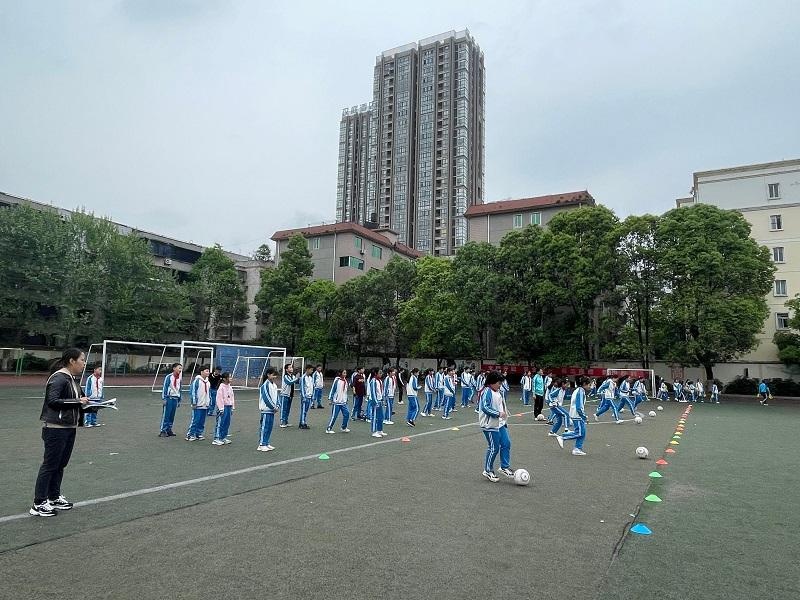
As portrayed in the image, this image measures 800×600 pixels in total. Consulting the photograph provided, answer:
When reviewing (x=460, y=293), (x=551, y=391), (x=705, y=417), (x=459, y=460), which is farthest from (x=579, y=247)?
(x=459, y=460)

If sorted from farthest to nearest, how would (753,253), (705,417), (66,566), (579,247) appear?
(579,247)
(753,253)
(705,417)
(66,566)

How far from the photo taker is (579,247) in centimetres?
3722

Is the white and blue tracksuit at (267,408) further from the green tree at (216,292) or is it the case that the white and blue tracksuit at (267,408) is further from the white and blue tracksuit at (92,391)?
the green tree at (216,292)

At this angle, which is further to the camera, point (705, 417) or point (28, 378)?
point (28, 378)

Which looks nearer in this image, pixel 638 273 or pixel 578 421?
pixel 578 421

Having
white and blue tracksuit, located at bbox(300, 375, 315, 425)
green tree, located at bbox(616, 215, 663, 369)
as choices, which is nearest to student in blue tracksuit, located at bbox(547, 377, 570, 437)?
white and blue tracksuit, located at bbox(300, 375, 315, 425)

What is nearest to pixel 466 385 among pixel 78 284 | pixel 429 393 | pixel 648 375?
pixel 429 393

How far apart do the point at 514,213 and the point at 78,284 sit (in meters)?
36.9

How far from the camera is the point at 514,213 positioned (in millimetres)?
51344

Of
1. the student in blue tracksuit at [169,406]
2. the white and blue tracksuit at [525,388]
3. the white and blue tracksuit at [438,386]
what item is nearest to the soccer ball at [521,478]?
the student in blue tracksuit at [169,406]

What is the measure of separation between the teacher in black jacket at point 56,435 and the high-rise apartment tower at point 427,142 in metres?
88.1

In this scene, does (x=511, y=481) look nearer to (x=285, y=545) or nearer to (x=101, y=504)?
(x=285, y=545)

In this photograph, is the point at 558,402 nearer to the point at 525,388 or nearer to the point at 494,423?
the point at 494,423

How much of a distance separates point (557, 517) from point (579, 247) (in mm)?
33185
